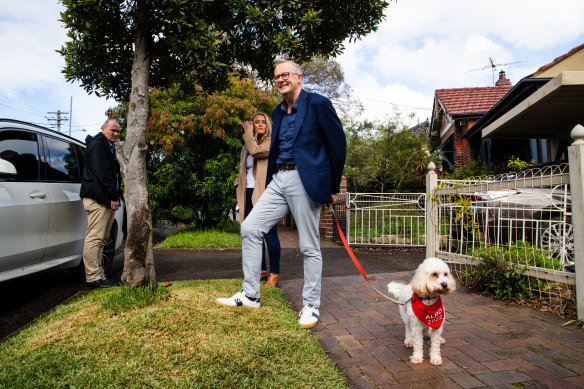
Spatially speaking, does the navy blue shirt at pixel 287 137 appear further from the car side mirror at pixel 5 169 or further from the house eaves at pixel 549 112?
the house eaves at pixel 549 112

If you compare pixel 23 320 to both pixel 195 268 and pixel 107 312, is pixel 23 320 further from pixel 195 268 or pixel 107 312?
pixel 195 268

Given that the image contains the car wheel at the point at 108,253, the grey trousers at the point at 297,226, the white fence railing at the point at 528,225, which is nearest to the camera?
the grey trousers at the point at 297,226

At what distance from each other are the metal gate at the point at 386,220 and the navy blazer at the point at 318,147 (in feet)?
17.3

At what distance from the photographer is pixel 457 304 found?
362 centimetres

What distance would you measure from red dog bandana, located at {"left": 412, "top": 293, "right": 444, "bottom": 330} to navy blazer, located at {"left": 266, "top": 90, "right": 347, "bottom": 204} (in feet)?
3.28

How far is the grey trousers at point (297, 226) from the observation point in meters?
2.96

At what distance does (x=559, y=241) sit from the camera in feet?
12.1

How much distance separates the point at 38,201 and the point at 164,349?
2404 mm

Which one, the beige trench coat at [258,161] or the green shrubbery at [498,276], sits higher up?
the beige trench coat at [258,161]

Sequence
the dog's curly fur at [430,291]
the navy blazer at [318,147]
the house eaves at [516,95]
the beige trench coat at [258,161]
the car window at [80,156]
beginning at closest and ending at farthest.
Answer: the dog's curly fur at [430,291] → the navy blazer at [318,147] → the beige trench coat at [258,161] → the car window at [80,156] → the house eaves at [516,95]

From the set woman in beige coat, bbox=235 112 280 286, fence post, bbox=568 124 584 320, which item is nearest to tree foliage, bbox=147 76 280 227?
woman in beige coat, bbox=235 112 280 286

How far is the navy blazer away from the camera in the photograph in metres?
2.85

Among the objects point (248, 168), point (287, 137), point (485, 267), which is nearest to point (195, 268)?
point (248, 168)

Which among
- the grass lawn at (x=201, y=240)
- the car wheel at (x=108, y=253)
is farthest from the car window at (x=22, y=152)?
the grass lawn at (x=201, y=240)
